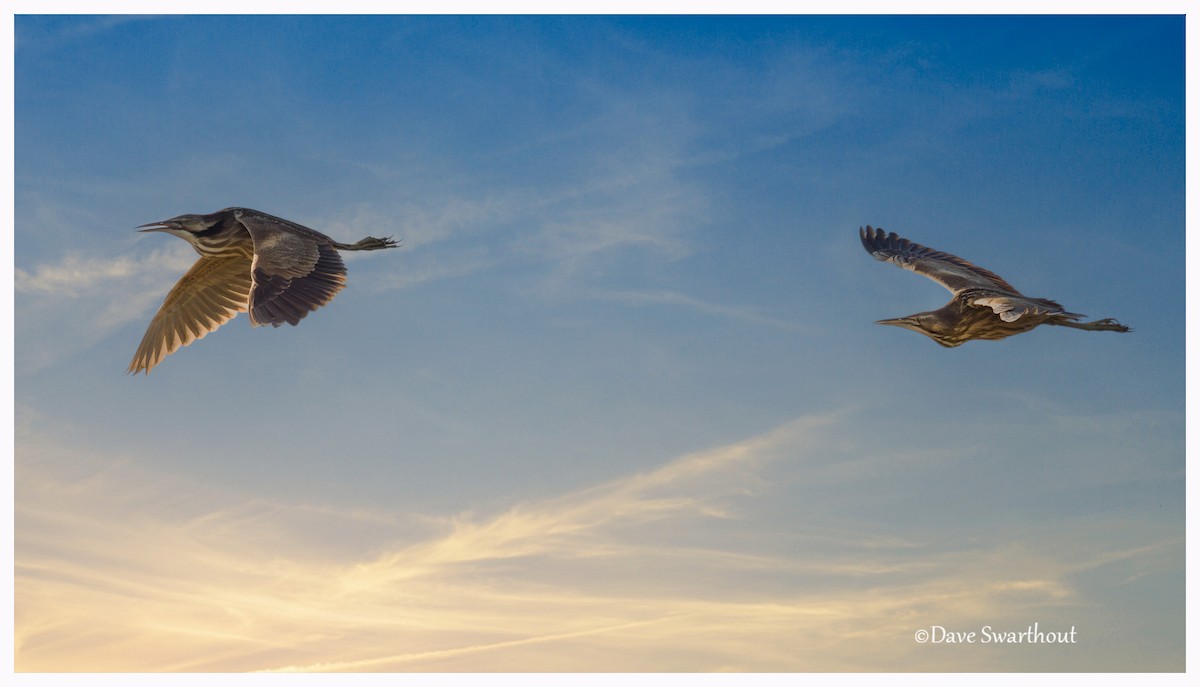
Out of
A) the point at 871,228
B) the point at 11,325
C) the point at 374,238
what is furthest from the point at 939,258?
the point at 11,325

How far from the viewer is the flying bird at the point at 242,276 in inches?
530

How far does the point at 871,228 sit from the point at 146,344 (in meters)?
10.6

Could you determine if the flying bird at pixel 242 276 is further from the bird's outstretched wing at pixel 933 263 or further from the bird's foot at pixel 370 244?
the bird's outstretched wing at pixel 933 263

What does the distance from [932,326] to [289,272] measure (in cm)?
829

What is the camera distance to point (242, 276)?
1741cm

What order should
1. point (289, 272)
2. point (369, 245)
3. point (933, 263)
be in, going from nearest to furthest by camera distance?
point (289, 272)
point (369, 245)
point (933, 263)

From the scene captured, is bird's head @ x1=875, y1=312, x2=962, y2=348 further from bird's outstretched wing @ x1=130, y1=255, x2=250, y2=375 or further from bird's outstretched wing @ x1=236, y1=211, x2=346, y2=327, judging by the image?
bird's outstretched wing @ x1=130, y1=255, x2=250, y2=375

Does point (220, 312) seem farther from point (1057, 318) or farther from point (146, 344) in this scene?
point (1057, 318)

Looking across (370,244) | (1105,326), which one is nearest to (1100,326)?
(1105,326)

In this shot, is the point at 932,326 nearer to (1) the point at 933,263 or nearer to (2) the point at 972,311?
(2) the point at 972,311

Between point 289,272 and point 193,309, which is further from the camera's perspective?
point 193,309

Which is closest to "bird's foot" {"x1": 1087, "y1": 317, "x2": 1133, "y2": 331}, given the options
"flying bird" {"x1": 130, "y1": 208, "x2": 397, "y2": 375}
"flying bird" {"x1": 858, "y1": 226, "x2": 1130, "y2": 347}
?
"flying bird" {"x1": 858, "y1": 226, "x2": 1130, "y2": 347}

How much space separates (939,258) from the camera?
62.8ft

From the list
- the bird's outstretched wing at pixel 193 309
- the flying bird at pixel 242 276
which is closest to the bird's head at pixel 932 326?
the flying bird at pixel 242 276
